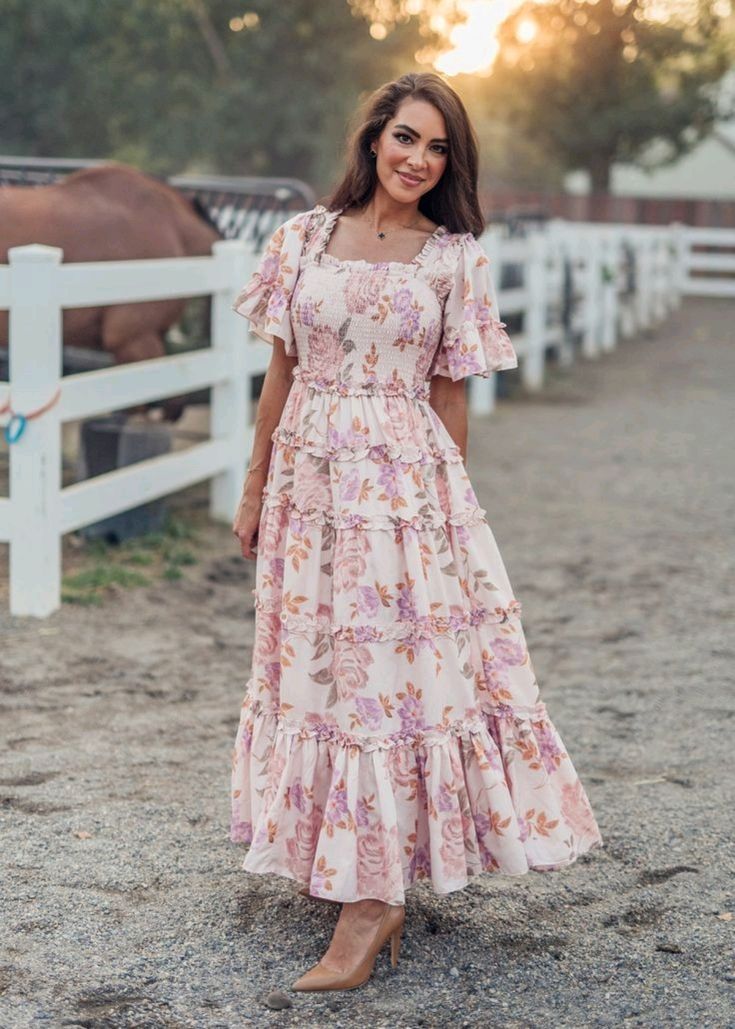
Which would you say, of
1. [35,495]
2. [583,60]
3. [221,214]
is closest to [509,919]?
[35,495]

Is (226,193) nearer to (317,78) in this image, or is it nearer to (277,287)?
(277,287)

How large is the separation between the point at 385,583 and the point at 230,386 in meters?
3.94

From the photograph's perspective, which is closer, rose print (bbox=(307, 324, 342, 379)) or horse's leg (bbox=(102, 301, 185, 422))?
rose print (bbox=(307, 324, 342, 379))

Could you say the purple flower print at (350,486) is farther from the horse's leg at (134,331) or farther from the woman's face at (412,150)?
the horse's leg at (134,331)

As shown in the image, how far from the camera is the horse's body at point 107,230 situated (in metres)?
6.25

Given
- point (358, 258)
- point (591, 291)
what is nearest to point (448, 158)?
point (358, 258)

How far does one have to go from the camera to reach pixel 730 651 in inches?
193

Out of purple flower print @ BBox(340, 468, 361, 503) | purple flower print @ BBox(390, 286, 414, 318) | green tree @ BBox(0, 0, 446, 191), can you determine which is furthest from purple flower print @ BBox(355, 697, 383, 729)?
green tree @ BBox(0, 0, 446, 191)

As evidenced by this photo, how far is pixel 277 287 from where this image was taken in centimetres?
273

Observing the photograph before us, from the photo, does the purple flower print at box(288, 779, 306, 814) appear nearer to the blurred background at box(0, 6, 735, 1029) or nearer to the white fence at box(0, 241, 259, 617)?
the blurred background at box(0, 6, 735, 1029)

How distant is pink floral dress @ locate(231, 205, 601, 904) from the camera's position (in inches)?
102

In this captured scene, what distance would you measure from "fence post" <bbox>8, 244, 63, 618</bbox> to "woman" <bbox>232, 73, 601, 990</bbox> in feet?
7.15

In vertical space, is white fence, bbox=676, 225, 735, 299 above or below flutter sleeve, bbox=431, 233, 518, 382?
above

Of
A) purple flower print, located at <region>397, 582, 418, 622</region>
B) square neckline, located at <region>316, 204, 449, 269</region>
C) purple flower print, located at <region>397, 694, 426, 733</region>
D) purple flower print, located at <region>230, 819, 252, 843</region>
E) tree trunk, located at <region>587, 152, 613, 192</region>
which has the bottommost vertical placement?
purple flower print, located at <region>230, 819, 252, 843</region>
